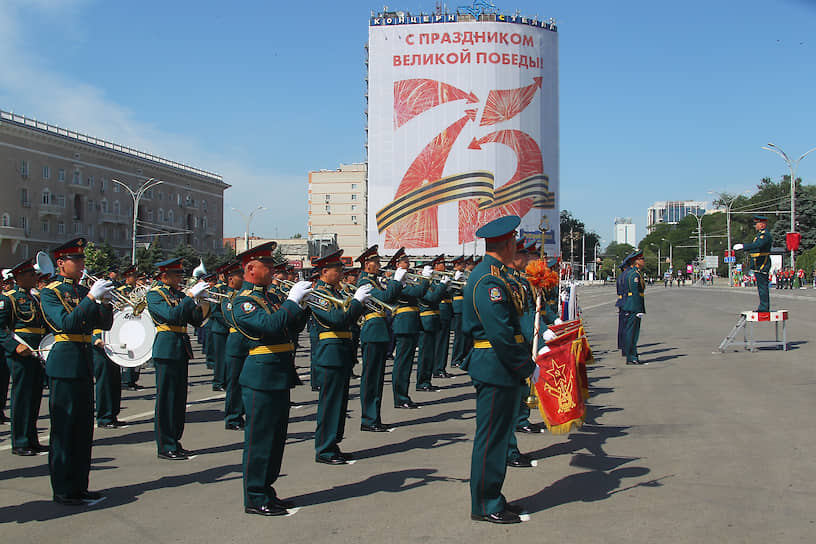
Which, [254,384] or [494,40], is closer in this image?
A: [254,384]

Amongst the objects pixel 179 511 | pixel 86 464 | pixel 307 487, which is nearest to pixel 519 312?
pixel 307 487

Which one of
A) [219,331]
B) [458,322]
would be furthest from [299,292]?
[458,322]

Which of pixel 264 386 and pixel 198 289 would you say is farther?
pixel 198 289

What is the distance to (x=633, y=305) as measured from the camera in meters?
14.3

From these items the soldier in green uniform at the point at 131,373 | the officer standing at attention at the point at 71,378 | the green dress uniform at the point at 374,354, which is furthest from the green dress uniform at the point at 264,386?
the soldier in green uniform at the point at 131,373

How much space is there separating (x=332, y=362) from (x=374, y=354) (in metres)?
1.62

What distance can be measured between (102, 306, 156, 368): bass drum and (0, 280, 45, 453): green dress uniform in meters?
0.83

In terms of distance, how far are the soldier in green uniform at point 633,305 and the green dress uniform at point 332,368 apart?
8350mm

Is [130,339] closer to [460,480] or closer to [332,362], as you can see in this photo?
[332,362]

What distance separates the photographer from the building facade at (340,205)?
125 meters

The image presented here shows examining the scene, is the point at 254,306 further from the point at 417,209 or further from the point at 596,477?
the point at 417,209

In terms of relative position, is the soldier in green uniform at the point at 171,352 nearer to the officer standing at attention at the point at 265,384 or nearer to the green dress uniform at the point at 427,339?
the officer standing at attention at the point at 265,384

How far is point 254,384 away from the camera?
5613 millimetres

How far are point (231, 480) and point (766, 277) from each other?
13.0 metres
